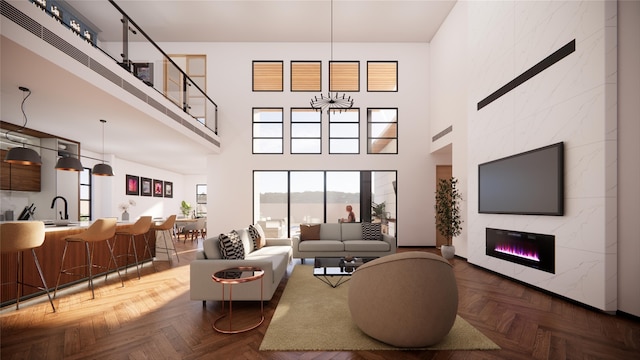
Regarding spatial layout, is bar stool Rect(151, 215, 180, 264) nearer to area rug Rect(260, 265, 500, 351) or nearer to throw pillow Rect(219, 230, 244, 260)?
throw pillow Rect(219, 230, 244, 260)

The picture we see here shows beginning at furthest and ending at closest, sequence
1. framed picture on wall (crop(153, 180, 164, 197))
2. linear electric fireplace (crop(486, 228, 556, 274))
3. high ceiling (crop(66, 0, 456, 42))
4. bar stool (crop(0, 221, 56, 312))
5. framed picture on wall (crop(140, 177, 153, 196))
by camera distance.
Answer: framed picture on wall (crop(153, 180, 164, 197))
framed picture on wall (crop(140, 177, 153, 196))
high ceiling (crop(66, 0, 456, 42))
linear electric fireplace (crop(486, 228, 556, 274))
bar stool (crop(0, 221, 56, 312))

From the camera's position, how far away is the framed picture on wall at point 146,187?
392 inches

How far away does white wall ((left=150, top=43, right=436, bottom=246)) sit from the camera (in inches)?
322

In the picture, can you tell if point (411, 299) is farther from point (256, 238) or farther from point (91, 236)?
point (91, 236)

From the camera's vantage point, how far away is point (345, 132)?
27.5ft

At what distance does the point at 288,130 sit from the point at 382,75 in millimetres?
3194

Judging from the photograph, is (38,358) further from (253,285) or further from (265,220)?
(265,220)

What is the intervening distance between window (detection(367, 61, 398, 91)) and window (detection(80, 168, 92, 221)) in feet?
26.9

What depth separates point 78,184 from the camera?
6.90 m

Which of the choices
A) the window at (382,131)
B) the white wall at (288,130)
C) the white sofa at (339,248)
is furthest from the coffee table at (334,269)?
the window at (382,131)

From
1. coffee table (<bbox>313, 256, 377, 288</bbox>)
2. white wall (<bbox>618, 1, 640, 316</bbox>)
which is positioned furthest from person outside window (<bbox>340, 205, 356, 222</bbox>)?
white wall (<bbox>618, 1, 640, 316</bbox>)

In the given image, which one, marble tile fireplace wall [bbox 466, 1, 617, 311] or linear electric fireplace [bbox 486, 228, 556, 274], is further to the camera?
linear electric fireplace [bbox 486, 228, 556, 274]

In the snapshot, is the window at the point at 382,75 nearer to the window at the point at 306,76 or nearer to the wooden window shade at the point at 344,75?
the wooden window shade at the point at 344,75

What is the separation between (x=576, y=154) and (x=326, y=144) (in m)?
5.67
